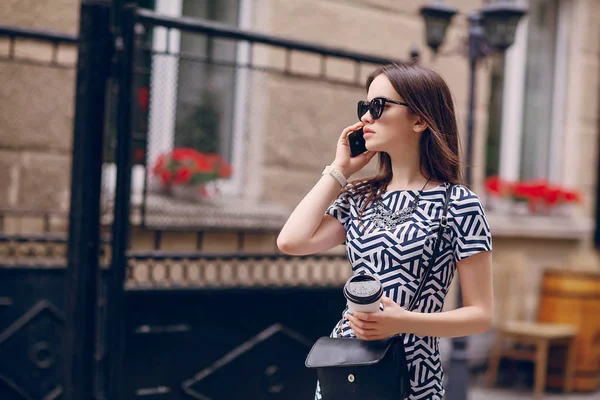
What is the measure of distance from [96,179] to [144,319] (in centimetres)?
103

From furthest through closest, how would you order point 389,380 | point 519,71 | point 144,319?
point 519,71 → point 144,319 → point 389,380

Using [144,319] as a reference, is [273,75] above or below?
above

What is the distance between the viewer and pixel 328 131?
4824 millimetres

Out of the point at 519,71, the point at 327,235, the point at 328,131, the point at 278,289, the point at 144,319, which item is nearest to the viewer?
the point at 327,235

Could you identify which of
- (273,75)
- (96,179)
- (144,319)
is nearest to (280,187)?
(273,75)

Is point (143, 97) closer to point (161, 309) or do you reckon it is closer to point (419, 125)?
Result: point (161, 309)

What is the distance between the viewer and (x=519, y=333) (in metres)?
7.05

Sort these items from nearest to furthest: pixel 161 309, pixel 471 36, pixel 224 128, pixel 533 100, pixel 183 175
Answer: pixel 161 309, pixel 183 175, pixel 224 128, pixel 471 36, pixel 533 100

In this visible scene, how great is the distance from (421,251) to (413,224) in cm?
7

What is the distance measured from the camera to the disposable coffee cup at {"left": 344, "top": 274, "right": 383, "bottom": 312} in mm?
1879

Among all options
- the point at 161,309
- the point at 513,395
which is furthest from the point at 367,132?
the point at 513,395

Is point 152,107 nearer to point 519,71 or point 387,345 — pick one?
point 387,345

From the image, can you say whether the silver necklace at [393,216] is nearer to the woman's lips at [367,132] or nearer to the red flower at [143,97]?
the woman's lips at [367,132]

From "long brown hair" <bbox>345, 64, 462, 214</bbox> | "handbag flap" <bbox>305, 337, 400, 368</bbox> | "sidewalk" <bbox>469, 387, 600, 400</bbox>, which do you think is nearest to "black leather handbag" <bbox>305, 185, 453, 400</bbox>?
"handbag flap" <bbox>305, 337, 400, 368</bbox>
